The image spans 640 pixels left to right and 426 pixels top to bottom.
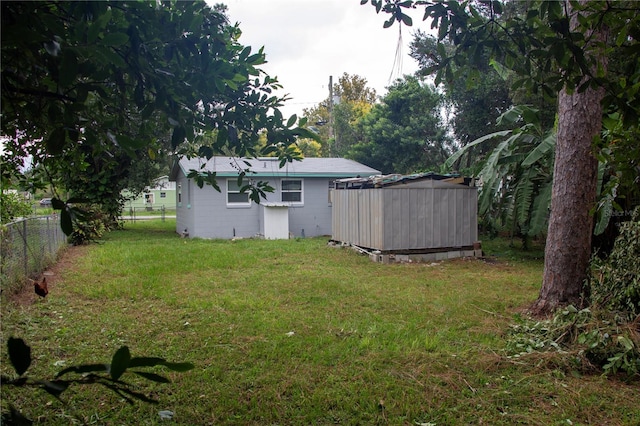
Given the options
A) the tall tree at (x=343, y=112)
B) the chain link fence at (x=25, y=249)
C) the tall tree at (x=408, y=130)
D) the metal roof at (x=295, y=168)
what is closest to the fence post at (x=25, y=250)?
the chain link fence at (x=25, y=249)

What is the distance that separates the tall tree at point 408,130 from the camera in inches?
770

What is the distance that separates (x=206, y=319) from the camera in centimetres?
518

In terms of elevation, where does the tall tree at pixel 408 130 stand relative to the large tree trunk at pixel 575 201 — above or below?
above

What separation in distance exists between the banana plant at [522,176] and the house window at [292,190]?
7.41 metres

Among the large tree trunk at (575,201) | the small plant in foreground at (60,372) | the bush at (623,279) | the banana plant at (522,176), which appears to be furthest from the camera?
the banana plant at (522,176)

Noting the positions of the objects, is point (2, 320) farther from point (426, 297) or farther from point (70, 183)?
point (70, 183)

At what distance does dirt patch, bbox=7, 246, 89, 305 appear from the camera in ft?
18.9

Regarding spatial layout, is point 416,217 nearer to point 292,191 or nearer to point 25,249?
point 292,191

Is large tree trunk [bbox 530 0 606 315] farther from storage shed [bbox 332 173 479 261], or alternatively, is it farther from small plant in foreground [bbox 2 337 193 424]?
small plant in foreground [bbox 2 337 193 424]

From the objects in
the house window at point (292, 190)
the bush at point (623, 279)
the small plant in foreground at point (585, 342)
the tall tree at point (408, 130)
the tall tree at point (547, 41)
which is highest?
the tall tree at point (408, 130)

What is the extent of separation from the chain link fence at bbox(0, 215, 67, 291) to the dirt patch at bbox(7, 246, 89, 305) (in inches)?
4.5

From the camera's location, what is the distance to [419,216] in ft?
32.8

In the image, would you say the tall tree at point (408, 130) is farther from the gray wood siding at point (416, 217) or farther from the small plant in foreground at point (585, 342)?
the small plant in foreground at point (585, 342)

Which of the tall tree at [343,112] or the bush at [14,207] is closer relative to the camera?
the bush at [14,207]
